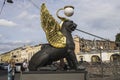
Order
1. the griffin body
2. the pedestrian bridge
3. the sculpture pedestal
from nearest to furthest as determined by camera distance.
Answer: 1. the sculpture pedestal
2. the griffin body
3. the pedestrian bridge

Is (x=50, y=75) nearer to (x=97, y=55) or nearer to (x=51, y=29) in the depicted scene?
(x=51, y=29)

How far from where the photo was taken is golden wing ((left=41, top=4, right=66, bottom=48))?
34.1 ft

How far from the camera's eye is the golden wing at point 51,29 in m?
10.4

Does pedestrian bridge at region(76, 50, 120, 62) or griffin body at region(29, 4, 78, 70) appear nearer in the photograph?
griffin body at region(29, 4, 78, 70)

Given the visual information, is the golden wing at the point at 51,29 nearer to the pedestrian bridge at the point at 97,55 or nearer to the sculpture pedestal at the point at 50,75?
the sculpture pedestal at the point at 50,75

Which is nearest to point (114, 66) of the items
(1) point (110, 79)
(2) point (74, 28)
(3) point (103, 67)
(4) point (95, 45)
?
(3) point (103, 67)

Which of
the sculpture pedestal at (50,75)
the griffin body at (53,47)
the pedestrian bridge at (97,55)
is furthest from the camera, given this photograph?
the pedestrian bridge at (97,55)

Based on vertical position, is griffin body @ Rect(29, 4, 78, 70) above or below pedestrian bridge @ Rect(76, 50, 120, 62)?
below

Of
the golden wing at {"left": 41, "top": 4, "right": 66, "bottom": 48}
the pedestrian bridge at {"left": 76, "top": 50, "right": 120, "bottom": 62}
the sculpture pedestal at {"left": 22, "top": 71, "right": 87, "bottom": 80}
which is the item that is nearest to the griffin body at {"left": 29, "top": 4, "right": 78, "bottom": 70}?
the golden wing at {"left": 41, "top": 4, "right": 66, "bottom": 48}

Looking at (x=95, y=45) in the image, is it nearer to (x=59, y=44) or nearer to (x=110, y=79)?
(x=110, y=79)

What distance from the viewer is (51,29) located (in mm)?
10484

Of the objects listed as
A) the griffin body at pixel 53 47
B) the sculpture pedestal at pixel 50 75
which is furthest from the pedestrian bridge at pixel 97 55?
the sculpture pedestal at pixel 50 75

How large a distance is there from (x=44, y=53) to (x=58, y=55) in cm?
42

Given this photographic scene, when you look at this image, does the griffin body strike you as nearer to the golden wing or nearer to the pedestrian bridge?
the golden wing
